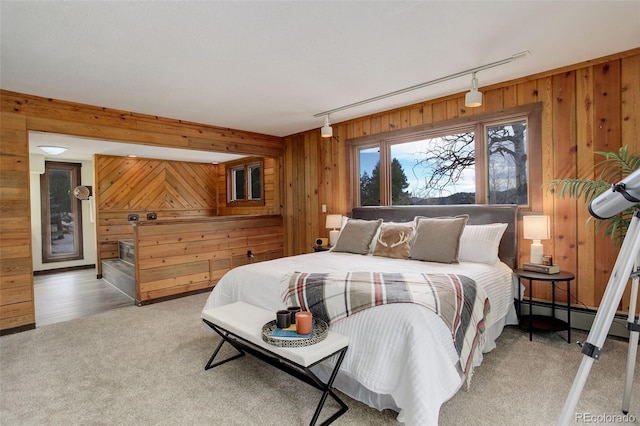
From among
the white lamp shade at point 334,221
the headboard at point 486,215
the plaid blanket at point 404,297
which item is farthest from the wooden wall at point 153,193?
the plaid blanket at point 404,297

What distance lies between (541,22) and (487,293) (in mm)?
1969

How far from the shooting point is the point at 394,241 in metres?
3.38

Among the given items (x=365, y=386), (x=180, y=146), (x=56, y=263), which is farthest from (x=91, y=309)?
(x=365, y=386)

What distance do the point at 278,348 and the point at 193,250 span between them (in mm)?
3364

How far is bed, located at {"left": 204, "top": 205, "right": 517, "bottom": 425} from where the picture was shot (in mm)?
1683

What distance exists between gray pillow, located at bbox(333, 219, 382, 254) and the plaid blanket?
4.05ft

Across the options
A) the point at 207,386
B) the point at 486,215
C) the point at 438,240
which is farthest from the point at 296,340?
the point at 486,215

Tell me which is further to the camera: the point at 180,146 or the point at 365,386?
the point at 180,146

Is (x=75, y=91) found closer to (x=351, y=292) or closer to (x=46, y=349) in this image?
(x=46, y=349)

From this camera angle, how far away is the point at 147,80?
10.1 ft

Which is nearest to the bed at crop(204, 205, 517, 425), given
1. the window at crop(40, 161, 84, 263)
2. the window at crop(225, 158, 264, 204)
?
the window at crop(225, 158, 264, 204)

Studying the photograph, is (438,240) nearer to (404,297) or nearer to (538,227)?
(538,227)

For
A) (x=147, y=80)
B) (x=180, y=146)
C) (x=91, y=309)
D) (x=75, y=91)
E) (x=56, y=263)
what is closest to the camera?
(x=147, y=80)

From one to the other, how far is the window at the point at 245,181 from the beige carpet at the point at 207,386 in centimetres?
389
